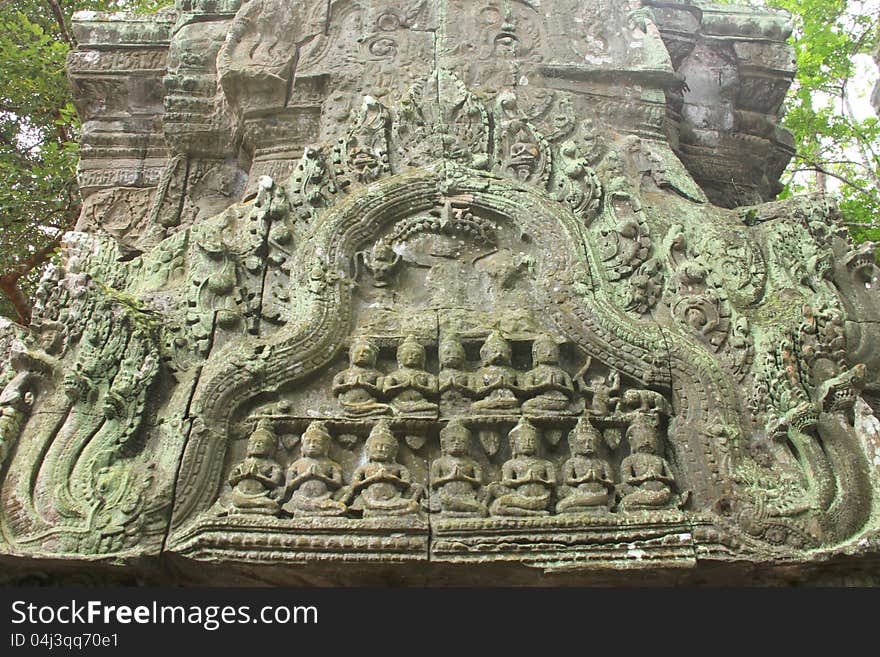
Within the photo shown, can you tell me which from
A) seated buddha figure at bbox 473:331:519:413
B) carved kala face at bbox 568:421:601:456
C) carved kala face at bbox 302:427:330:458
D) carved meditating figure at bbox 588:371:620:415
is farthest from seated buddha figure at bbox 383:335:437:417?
carved meditating figure at bbox 588:371:620:415

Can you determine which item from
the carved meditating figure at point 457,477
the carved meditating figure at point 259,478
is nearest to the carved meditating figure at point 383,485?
the carved meditating figure at point 457,477

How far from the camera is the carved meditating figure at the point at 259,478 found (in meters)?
3.41

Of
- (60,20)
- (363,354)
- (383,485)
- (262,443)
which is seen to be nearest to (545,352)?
(363,354)

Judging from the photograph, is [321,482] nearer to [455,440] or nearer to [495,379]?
[455,440]

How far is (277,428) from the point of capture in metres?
3.74

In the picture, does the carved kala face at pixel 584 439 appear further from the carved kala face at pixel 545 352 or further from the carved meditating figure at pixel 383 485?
the carved meditating figure at pixel 383 485

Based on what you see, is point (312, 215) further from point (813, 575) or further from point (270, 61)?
point (813, 575)

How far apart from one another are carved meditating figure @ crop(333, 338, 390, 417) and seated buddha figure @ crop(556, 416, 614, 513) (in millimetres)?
939

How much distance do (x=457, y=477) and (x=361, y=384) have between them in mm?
702

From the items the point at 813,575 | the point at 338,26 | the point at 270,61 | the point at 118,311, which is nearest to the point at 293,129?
the point at 270,61

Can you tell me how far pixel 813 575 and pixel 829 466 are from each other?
21.0 inches

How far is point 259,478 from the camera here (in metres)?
3.50

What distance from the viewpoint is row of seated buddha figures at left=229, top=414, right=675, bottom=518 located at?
11.2 ft

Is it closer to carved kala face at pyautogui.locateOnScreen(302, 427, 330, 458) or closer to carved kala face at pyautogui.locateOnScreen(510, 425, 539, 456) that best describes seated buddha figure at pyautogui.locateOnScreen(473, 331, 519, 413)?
carved kala face at pyautogui.locateOnScreen(510, 425, 539, 456)
